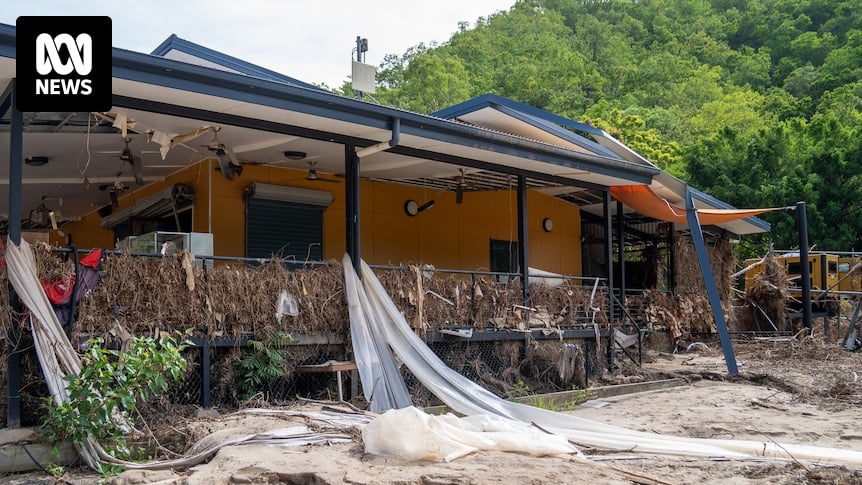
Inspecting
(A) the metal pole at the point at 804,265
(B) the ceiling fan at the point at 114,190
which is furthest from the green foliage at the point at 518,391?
(A) the metal pole at the point at 804,265

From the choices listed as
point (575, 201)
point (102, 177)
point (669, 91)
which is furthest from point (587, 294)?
point (669, 91)

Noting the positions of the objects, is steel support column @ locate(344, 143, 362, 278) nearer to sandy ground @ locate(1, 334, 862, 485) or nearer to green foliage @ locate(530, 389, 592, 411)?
sandy ground @ locate(1, 334, 862, 485)

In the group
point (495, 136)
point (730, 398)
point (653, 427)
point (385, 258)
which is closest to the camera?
point (653, 427)

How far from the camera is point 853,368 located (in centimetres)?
1434

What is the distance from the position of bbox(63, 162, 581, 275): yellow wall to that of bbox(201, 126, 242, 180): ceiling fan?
13.7 inches

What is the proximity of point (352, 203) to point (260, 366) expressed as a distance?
2517 millimetres

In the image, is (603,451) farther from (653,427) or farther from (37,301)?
(37,301)

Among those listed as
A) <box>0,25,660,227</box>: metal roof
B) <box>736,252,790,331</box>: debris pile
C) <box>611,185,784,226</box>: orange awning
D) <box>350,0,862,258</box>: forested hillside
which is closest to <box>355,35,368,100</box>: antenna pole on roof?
<box>0,25,660,227</box>: metal roof

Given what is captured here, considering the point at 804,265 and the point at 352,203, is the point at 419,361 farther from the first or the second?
the point at 804,265

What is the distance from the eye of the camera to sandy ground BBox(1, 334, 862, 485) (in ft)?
19.3

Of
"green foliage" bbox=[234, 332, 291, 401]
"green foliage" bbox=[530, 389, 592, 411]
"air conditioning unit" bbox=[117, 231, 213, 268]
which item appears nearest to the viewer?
"green foliage" bbox=[234, 332, 291, 401]

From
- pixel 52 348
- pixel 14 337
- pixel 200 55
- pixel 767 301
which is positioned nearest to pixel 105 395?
pixel 52 348

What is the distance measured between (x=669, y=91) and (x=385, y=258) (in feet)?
164

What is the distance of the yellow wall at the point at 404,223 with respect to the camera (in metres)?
11.9
